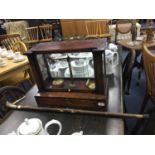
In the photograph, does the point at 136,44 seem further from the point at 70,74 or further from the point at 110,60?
the point at 70,74

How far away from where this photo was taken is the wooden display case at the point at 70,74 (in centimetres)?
79

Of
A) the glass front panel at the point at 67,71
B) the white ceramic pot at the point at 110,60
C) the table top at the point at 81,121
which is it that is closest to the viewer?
the table top at the point at 81,121

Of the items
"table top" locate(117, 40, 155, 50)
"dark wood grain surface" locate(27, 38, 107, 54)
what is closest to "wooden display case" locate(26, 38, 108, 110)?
"dark wood grain surface" locate(27, 38, 107, 54)

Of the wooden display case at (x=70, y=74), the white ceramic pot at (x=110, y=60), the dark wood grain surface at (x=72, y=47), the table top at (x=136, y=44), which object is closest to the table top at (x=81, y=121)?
the wooden display case at (x=70, y=74)

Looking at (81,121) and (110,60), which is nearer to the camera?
(81,121)

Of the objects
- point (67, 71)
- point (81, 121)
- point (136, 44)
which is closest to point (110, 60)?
point (67, 71)

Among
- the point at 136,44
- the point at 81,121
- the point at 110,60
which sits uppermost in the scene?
the point at 110,60

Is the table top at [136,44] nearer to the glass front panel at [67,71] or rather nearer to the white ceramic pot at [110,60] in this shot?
the white ceramic pot at [110,60]

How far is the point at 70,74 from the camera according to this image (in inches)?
34.7

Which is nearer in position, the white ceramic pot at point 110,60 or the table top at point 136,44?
the white ceramic pot at point 110,60

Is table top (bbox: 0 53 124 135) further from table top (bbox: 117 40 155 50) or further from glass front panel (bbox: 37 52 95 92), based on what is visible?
table top (bbox: 117 40 155 50)

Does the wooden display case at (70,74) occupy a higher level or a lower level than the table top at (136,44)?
higher

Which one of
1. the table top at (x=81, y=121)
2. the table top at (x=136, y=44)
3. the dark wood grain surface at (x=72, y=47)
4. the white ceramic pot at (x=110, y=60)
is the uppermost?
the dark wood grain surface at (x=72, y=47)

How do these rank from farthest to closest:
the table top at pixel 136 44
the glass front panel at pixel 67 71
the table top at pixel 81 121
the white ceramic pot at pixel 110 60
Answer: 1. the table top at pixel 136 44
2. the white ceramic pot at pixel 110 60
3. the glass front panel at pixel 67 71
4. the table top at pixel 81 121
